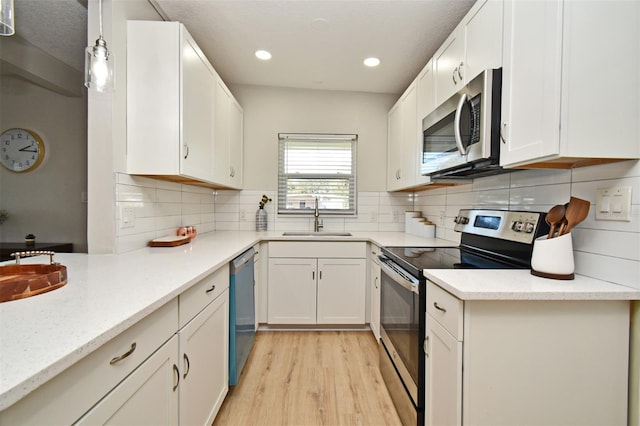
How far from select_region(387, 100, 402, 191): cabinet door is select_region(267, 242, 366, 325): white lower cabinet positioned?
0.77m

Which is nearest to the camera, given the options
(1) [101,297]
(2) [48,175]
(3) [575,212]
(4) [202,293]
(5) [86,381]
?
(5) [86,381]

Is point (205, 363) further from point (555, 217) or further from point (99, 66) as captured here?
point (555, 217)

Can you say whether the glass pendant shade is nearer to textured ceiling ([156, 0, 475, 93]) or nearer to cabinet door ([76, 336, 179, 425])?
textured ceiling ([156, 0, 475, 93])

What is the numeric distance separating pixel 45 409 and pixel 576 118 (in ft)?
5.29

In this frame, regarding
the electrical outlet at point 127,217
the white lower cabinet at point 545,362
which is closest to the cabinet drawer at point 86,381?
the electrical outlet at point 127,217

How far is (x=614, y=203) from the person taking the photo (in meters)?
1.03

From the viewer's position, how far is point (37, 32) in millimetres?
2033

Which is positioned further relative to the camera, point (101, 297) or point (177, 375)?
point (177, 375)

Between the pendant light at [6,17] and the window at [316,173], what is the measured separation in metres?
2.27

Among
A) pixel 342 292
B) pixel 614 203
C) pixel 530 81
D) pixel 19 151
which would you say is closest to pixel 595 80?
pixel 530 81

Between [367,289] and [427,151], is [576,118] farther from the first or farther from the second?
[367,289]

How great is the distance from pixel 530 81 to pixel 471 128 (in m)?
0.32

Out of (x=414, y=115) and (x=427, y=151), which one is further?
(x=414, y=115)

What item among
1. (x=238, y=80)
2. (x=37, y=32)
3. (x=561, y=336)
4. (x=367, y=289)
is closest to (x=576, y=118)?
(x=561, y=336)
